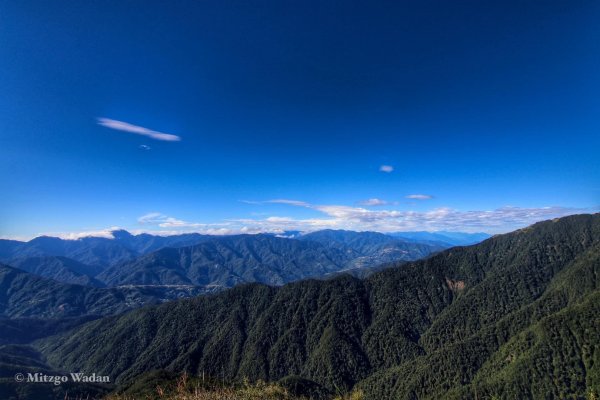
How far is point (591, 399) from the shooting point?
86.4 ft

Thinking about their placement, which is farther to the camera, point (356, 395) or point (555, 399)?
point (555, 399)

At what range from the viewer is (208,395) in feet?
98.5

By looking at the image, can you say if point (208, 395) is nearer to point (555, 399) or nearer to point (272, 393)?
point (272, 393)

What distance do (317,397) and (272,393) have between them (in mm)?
190280

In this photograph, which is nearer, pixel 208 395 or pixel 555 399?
pixel 208 395

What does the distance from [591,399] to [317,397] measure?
668 ft

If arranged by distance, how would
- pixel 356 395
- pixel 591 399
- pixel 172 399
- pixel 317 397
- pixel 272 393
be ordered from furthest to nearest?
pixel 317 397 → pixel 272 393 → pixel 172 399 → pixel 356 395 → pixel 591 399

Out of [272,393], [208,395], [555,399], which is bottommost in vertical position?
[555,399]

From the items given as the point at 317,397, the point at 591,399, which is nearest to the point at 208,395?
the point at 591,399

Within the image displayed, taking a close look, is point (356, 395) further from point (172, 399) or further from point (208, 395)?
point (172, 399)

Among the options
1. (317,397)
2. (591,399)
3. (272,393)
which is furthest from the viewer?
(317,397)

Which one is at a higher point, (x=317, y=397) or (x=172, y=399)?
(x=172, y=399)

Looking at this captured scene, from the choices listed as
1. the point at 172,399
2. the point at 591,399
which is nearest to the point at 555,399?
the point at 591,399

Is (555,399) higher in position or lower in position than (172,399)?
lower
